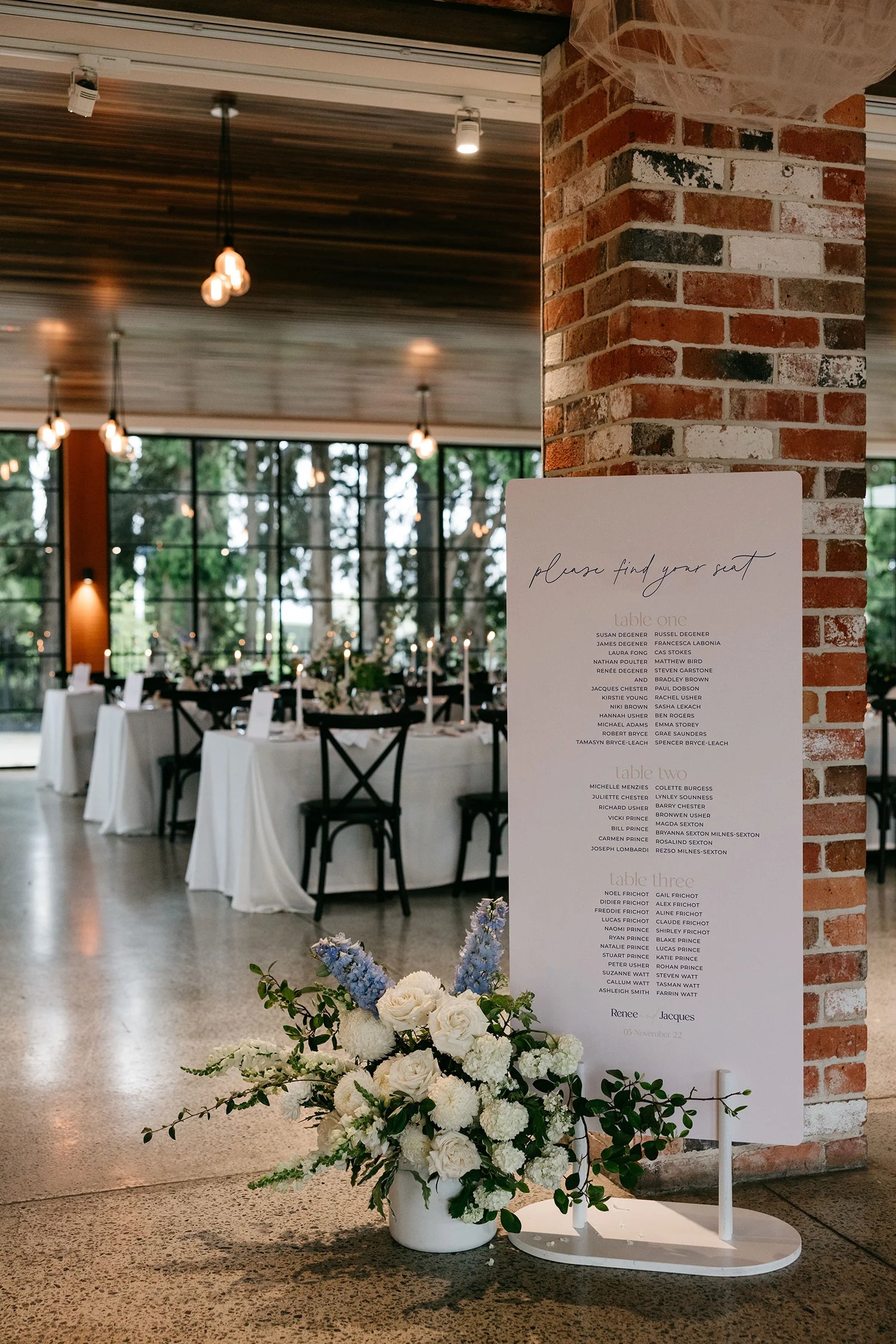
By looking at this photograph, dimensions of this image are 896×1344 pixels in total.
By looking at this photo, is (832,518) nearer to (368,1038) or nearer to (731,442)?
(731,442)

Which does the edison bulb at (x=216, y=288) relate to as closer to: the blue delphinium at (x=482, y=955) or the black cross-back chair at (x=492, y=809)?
the black cross-back chair at (x=492, y=809)

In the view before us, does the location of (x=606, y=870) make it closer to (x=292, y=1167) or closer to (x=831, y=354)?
(x=292, y=1167)

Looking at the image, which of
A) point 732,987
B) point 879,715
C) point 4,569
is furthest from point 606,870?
point 4,569

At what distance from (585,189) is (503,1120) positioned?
212 centimetres

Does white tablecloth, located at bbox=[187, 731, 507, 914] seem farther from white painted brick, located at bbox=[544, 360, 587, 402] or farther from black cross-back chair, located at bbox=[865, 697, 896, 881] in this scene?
white painted brick, located at bbox=[544, 360, 587, 402]

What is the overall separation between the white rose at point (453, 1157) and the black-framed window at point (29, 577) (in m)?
12.1

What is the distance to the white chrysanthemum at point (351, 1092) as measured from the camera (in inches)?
106

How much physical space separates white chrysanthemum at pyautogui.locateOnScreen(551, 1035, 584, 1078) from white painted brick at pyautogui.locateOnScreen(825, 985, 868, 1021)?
0.80 meters

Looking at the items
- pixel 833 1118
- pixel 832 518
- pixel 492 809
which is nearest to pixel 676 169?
pixel 832 518

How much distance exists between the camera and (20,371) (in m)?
11.0

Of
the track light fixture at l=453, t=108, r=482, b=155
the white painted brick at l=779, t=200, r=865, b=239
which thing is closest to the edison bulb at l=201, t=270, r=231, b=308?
the track light fixture at l=453, t=108, r=482, b=155

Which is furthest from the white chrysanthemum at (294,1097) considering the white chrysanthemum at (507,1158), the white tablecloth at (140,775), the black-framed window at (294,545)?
the black-framed window at (294,545)

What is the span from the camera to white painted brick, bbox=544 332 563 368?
3.35 m

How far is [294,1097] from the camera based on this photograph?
283 cm
